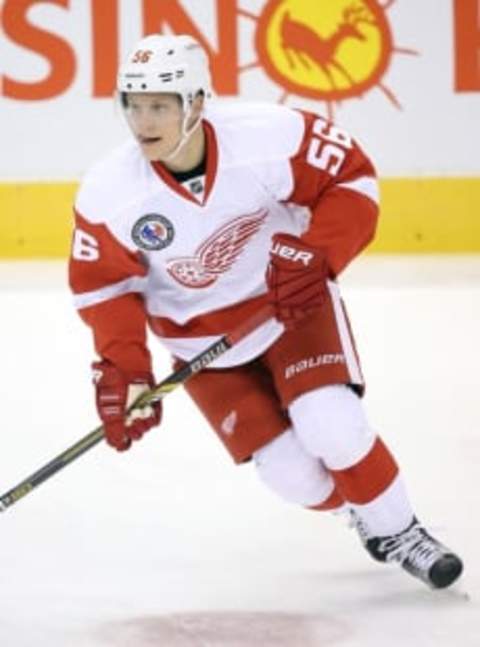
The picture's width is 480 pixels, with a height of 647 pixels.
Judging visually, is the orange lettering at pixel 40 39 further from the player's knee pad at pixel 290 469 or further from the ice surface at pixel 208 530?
the player's knee pad at pixel 290 469

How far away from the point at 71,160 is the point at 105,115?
214 mm

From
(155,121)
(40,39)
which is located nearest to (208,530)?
(155,121)

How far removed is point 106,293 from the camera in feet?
10.2

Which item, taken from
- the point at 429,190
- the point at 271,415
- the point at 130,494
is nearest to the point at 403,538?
the point at 271,415

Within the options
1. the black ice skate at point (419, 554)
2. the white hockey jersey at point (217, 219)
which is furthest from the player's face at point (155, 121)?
the black ice skate at point (419, 554)

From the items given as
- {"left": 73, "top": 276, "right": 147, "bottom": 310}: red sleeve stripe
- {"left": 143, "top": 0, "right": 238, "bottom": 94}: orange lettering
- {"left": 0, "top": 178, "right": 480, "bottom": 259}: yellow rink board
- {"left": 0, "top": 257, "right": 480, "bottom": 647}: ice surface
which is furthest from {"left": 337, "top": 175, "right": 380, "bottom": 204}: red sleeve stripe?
{"left": 143, "top": 0, "right": 238, "bottom": 94}: orange lettering

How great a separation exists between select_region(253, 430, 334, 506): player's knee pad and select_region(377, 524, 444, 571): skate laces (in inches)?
6.2

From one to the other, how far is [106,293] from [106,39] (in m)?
3.84

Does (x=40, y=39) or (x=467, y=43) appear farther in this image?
(x=40, y=39)

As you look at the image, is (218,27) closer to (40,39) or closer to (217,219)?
(40,39)

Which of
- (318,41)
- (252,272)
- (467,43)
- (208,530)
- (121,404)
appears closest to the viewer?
(121,404)

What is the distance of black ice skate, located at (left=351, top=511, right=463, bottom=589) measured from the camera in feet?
9.79

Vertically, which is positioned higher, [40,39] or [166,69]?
[166,69]

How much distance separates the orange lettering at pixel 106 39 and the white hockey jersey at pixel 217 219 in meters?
3.70
